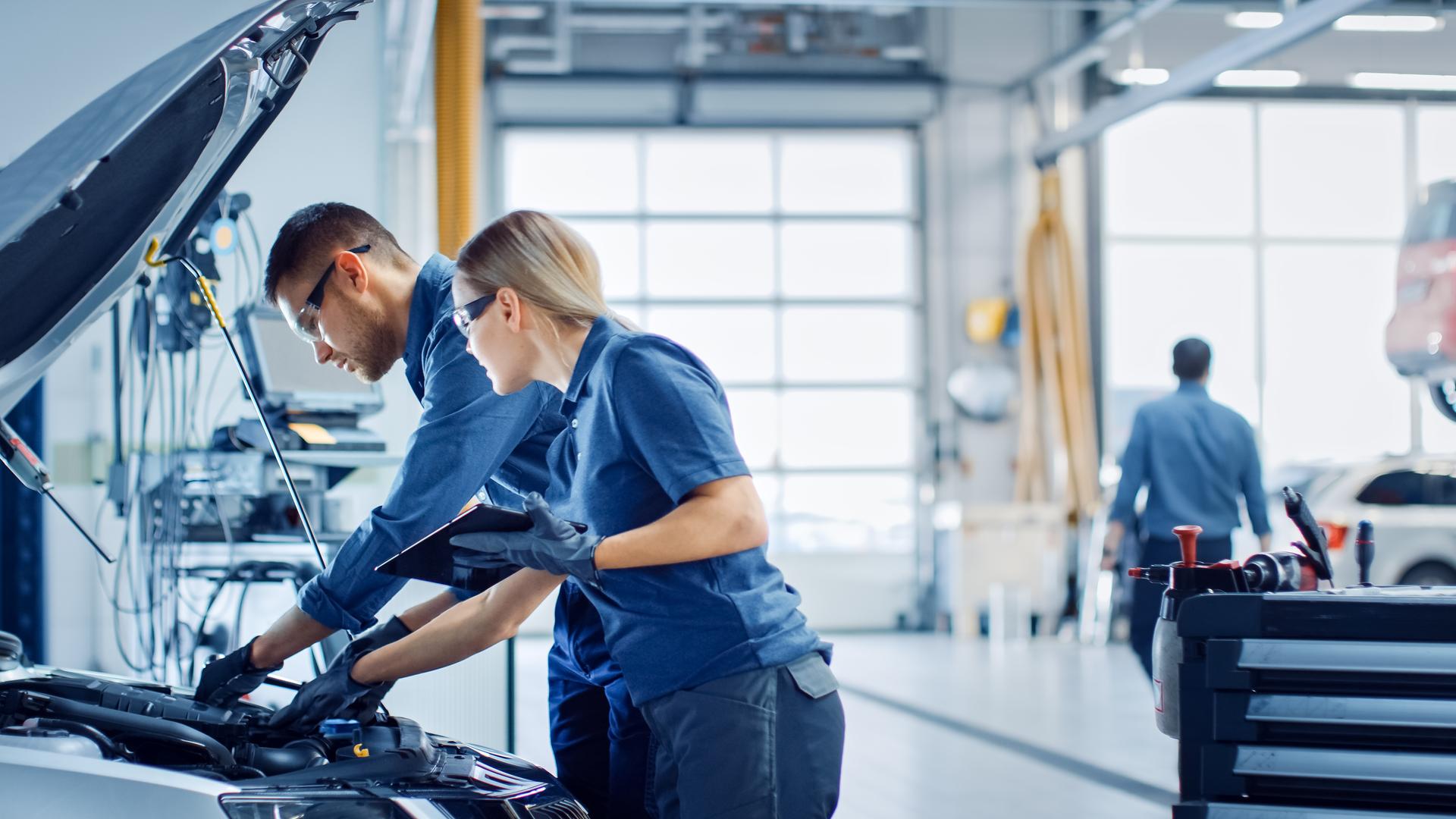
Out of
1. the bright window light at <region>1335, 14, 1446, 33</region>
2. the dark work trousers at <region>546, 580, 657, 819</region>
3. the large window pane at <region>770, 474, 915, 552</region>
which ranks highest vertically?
the bright window light at <region>1335, 14, 1446, 33</region>

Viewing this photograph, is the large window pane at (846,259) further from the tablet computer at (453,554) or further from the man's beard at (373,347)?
the tablet computer at (453,554)

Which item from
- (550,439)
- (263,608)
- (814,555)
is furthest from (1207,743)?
(814,555)

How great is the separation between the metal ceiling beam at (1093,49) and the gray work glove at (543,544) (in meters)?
7.39

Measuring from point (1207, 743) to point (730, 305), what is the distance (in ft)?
28.2

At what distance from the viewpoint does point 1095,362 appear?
398 inches

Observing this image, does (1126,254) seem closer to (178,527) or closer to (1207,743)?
(178,527)

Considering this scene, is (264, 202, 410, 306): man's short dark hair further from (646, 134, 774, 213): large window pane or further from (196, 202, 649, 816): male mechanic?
(646, 134, 774, 213): large window pane

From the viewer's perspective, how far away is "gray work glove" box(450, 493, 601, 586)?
1336mm

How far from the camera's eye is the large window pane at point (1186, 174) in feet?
33.4

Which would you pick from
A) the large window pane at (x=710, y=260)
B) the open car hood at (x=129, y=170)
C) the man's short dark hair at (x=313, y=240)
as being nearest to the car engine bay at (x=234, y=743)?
the open car hood at (x=129, y=170)

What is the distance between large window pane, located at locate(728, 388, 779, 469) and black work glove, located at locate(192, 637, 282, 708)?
8202mm

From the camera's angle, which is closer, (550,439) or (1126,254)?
(550,439)

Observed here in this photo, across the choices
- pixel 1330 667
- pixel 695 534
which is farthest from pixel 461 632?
pixel 1330 667

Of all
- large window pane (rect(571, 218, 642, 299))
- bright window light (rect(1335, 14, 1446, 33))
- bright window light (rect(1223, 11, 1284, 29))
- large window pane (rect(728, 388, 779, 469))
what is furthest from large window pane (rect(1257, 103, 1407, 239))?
large window pane (rect(571, 218, 642, 299))
